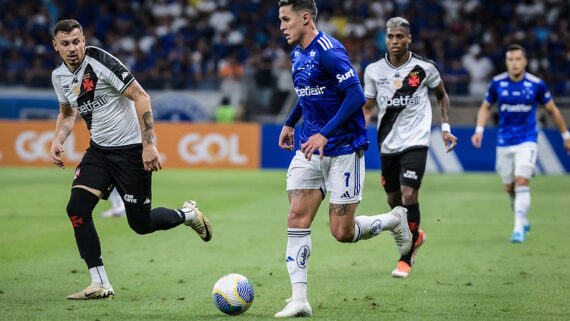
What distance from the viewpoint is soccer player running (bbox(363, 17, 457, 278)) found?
8.45 metres

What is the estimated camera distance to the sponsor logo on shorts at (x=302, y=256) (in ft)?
20.7

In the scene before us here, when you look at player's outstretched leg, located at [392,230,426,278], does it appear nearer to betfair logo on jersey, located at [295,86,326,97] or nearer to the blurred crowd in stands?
betfair logo on jersey, located at [295,86,326,97]

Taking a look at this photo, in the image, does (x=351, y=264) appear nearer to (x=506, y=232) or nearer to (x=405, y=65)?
(x=405, y=65)

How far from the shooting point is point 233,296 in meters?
6.23

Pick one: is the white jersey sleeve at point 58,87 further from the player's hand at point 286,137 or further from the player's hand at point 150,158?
the player's hand at point 286,137

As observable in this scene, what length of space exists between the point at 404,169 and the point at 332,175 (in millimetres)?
2191

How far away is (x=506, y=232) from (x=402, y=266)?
4.33 m

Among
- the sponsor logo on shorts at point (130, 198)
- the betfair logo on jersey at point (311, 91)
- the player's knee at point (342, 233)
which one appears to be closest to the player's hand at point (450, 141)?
the player's knee at point (342, 233)

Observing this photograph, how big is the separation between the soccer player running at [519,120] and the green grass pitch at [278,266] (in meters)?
0.67

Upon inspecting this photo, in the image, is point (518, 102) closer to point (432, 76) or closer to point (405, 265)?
point (432, 76)

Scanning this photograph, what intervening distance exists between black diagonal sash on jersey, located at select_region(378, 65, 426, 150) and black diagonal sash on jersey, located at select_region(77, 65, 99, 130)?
3174mm

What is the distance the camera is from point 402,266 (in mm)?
8266

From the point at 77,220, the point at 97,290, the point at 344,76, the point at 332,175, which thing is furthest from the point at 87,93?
the point at 344,76

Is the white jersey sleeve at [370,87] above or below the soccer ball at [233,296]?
above
